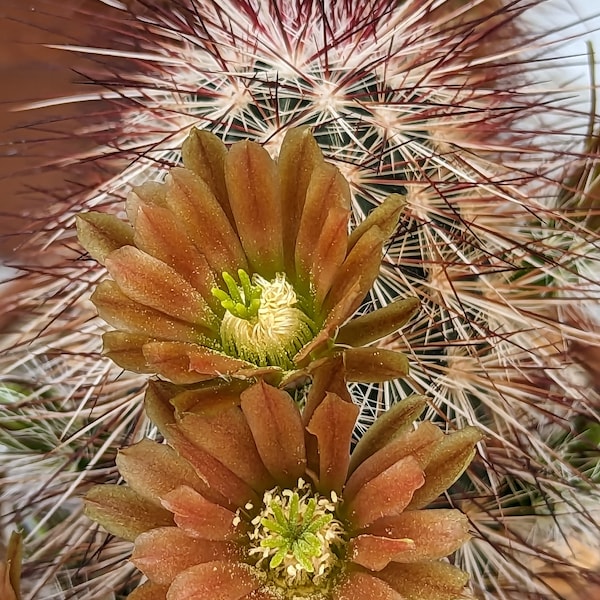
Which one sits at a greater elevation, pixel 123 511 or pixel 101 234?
pixel 101 234

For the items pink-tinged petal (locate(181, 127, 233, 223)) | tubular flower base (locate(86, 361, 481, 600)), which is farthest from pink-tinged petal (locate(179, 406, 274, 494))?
pink-tinged petal (locate(181, 127, 233, 223))

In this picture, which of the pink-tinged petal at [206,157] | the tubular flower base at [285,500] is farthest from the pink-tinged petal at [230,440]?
the pink-tinged petal at [206,157]

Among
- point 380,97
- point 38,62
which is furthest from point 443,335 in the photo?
point 38,62

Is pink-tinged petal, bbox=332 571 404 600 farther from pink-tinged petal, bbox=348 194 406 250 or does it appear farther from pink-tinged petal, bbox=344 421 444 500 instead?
pink-tinged petal, bbox=348 194 406 250

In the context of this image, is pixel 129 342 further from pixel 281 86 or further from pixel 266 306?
pixel 281 86

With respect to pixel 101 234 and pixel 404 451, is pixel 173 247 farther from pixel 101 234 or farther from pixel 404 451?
pixel 404 451


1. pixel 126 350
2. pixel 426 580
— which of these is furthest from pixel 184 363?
pixel 426 580
